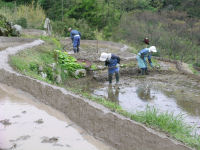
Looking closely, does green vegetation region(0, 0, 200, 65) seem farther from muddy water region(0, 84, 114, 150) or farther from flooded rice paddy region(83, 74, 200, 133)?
muddy water region(0, 84, 114, 150)

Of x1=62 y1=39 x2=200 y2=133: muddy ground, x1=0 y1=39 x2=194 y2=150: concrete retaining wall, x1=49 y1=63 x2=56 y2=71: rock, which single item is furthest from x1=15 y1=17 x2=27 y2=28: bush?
x1=0 y1=39 x2=194 y2=150: concrete retaining wall

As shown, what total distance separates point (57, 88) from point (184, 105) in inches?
185

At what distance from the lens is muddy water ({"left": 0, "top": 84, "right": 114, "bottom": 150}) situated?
4266mm

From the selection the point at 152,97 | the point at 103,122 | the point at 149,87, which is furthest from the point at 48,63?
the point at 103,122

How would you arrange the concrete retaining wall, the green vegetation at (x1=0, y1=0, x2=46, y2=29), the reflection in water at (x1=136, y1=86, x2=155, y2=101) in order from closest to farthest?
the concrete retaining wall → the reflection in water at (x1=136, y1=86, x2=155, y2=101) → the green vegetation at (x1=0, y1=0, x2=46, y2=29)

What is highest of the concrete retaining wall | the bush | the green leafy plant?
the bush

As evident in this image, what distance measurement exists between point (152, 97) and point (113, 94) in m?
1.31

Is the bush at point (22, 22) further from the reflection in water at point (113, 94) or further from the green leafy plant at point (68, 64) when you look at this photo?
the reflection in water at point (113, 94)

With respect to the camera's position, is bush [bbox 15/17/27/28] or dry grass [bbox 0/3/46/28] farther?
dry grass [bbox 0/3/46/28]

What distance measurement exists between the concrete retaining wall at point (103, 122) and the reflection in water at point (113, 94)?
3.37 m

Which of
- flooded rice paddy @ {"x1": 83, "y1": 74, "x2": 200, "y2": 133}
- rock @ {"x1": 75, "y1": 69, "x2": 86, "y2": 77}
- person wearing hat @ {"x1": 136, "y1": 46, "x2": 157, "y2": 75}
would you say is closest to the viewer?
flooded rice paddy @ {"x1": 83, "y1": 74, "x2": 200, "y2": 133}

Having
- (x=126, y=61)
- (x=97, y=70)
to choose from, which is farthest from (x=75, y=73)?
(x=126, y=61)

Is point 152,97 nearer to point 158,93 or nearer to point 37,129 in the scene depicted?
point 158,93

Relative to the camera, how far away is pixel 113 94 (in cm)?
1023
